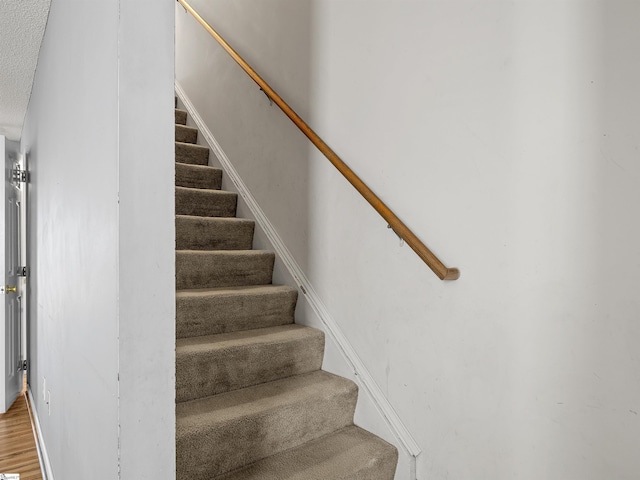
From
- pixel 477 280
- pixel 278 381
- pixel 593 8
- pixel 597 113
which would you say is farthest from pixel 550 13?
pixel 278 381

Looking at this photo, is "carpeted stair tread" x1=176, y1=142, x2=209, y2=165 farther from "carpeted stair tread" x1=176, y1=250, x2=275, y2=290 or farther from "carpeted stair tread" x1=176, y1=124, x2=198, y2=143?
"carpeted stair tread" x1=176, y1=250, x2=275, y2=290

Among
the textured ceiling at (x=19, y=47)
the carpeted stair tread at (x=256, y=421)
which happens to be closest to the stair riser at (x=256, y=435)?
the carpeted stair tread at (x=256, y=421)

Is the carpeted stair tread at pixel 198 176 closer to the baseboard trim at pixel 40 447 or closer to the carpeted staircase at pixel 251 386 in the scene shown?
the carpeted staircase at pixel 251 386

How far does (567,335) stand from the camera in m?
1.19

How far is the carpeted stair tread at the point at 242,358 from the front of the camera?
1621mm

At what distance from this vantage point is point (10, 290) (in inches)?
121

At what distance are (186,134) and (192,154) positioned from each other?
1.04ft

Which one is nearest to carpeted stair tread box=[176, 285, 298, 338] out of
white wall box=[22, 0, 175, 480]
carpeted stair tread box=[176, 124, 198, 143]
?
white wall box=[22, 0, 175, 480]

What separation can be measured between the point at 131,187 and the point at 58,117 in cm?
108

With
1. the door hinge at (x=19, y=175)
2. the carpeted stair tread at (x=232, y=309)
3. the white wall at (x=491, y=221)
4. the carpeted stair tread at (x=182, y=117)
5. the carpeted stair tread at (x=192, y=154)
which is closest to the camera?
the white wall at (x=491, y=221)

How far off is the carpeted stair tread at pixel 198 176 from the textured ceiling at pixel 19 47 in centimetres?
95

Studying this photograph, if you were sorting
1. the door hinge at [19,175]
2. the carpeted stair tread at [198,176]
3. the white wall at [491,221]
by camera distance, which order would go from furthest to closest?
1. the door hinge at [19,175]
2. the carpeted stair tread at [198,176]
3. the white wall at [491,221]

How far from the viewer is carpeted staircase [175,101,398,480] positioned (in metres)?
1.45

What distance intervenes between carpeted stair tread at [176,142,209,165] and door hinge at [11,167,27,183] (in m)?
1.28
